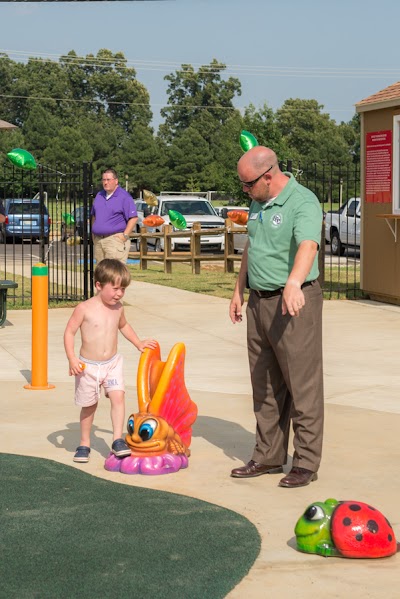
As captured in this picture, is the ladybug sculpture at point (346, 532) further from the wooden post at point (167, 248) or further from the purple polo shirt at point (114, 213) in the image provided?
Result: the wooden post at point (167, 248)

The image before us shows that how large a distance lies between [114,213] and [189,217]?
16.9 metres

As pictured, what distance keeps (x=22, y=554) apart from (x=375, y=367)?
6.30m

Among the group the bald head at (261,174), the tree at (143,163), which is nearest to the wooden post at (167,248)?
the bald head at (261,174)

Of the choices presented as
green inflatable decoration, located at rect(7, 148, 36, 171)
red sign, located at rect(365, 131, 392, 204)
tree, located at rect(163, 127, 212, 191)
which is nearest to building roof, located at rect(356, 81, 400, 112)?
red sign, located at rect(365, 131, 392, 204)

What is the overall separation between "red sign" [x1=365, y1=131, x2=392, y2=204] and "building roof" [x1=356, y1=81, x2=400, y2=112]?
0.40 metres

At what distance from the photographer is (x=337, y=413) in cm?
852

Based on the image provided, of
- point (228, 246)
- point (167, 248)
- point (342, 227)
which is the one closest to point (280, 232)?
point (228, 246)

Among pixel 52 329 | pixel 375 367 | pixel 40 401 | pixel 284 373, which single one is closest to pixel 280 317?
pixel 284 373

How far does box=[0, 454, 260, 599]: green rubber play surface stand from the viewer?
4.64 m

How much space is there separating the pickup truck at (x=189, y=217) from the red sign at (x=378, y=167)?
12.0 meters

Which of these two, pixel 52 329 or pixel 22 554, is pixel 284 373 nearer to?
pixel 22 554

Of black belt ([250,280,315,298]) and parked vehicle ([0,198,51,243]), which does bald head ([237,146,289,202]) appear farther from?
parked vehicle ([0,198,51,243])

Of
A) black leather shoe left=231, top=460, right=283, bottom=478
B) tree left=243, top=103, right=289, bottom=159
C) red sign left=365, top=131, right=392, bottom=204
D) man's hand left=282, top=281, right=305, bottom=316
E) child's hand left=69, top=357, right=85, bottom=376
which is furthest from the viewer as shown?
tree left=243, top=103, right=289, bottom=159

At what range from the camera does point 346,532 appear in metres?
5.01
